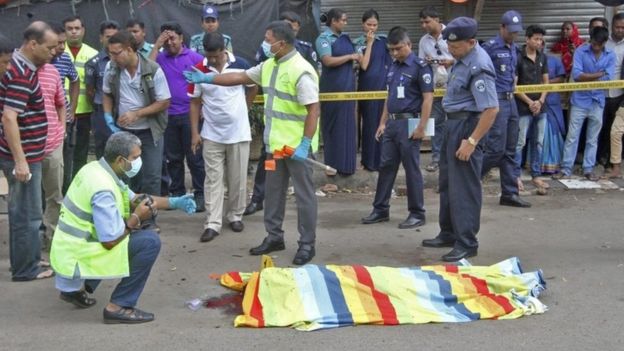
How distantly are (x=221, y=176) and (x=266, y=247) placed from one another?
3.20ft

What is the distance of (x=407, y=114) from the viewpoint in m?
7.90

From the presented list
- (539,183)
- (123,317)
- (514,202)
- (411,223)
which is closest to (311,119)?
(411,223)

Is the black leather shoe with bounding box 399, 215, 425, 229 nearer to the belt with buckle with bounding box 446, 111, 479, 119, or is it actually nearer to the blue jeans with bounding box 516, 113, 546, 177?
the belt with buckle with bounding box 446, 111, 479, 119

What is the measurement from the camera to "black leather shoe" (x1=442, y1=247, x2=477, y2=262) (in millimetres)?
6914

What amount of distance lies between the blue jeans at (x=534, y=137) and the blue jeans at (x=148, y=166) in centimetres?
424

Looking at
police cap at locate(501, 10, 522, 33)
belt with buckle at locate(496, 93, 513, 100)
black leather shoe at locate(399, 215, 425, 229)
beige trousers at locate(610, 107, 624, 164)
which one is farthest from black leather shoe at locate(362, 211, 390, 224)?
beige trousers at locate(610, 107, 624, 164)

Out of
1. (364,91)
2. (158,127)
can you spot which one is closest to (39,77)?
(158,127)

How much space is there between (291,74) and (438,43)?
3782mm

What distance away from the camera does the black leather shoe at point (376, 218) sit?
8.27m

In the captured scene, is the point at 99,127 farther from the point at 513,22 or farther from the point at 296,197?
the point at 513,22

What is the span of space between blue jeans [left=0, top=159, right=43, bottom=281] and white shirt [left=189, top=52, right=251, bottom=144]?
1724 mm

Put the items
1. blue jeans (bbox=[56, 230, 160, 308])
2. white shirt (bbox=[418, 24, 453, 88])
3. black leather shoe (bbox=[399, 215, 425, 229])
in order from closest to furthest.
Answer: blue jeans (bbox=[56, 230, 160, 308]) → black leather shoe (bbox=[399, 215, 425, 229]) → white shirt (bbox=[418, 24, 453, 88])

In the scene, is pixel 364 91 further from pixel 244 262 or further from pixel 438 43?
pixel 244 262

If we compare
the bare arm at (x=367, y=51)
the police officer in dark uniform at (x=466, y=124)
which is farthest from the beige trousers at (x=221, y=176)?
the bare arm at (x=367, y=51)
